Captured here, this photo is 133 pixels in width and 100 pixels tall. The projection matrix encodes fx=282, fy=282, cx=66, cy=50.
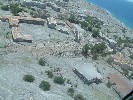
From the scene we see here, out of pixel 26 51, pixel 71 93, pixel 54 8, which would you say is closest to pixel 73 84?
pixel 71 93

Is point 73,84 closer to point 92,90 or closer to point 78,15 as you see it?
point 92,90

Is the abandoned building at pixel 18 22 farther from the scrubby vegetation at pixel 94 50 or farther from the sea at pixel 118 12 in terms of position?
the sea at pixel 118 12

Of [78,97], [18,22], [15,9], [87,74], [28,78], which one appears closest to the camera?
[78,97]

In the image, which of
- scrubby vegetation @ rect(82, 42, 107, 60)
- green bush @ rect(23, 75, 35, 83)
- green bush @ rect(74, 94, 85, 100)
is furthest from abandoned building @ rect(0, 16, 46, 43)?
green bush @ rect(74, 94, 85, 100)

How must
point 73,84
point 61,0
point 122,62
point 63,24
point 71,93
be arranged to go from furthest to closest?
point 61,0 → point 63,24 → point 122,62 → point 73,84 → point 71,93

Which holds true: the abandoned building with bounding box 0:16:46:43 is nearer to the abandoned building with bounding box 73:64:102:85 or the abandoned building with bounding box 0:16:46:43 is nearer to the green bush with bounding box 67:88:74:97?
the abandoned building with bounding box 73:64:102:85

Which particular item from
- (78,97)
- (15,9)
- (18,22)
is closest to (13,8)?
(15,9)

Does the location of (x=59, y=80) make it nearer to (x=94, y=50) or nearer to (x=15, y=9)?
(x=94, y=50)

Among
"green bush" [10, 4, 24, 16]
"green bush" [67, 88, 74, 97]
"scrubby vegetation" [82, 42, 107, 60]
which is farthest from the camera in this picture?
"green bush" [10, 4, 24, 16]
